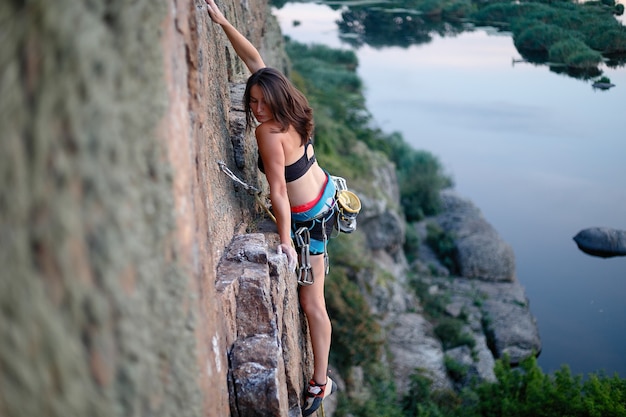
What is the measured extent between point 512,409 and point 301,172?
10383 millimetres

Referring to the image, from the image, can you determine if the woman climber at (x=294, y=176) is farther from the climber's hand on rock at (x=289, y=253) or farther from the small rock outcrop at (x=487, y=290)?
the small rock outcrop at (x=487, y=290)

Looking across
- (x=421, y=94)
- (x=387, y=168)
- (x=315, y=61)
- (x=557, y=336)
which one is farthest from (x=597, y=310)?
(x=315, y=61)

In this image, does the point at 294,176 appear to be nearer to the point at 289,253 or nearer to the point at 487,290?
the point at 289,253

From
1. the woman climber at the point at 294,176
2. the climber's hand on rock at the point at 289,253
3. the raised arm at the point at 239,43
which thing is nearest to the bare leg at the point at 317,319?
the woman climber at the point at 294,176

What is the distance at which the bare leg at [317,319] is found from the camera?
516cm

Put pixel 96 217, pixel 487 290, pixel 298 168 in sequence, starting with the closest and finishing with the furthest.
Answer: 1. pixel 96 217
2. pixel 298 168
3. pixel 487 290

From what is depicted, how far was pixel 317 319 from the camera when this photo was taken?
5.21 m

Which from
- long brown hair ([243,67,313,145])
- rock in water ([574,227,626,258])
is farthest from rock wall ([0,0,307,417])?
rock in water ([574,227,626,258])

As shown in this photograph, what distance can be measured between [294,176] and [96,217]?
2960 millimetres

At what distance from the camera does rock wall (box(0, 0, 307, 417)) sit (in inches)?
69.6

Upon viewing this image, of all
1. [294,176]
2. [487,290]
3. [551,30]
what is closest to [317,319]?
[294,176]

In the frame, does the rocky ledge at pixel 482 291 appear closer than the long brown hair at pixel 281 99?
No

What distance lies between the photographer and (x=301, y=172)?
190 inches

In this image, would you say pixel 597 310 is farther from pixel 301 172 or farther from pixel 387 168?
pixel 301 172
